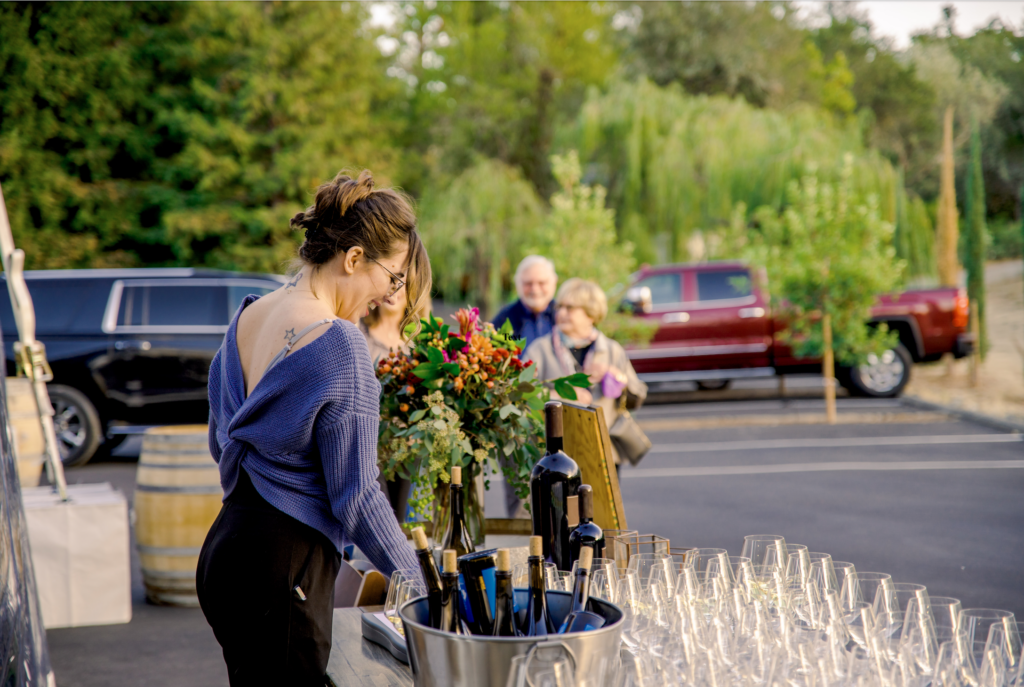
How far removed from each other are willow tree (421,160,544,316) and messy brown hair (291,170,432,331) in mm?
17477

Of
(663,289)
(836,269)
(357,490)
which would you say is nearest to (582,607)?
(357,490)

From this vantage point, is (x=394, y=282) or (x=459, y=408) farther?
(x=459, y=408)

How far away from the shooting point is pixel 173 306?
10391mm

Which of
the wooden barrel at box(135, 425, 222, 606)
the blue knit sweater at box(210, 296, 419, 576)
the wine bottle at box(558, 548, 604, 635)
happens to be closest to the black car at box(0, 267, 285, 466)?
the wooden barrel at box(135, 425, 222, 606)

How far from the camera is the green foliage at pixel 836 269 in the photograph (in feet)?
41.1

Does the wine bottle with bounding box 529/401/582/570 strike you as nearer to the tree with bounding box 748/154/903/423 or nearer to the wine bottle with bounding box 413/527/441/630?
the wine bottle with bounding box 413/527/441/630

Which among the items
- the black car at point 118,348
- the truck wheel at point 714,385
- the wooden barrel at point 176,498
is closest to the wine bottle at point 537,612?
the wooden barrel at point 176,498

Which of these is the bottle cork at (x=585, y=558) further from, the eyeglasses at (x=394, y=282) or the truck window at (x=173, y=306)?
the truck window at (x=173, y=306)

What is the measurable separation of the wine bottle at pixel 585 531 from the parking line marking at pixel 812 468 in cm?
730

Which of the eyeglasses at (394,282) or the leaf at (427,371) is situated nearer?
the eyeglasses at (394,282)

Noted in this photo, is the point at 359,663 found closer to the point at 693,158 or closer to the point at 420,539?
the point at 420,539

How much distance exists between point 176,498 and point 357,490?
12.2ft

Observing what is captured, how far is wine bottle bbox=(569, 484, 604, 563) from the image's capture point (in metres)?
2.11

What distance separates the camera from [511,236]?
2011 centimetres
